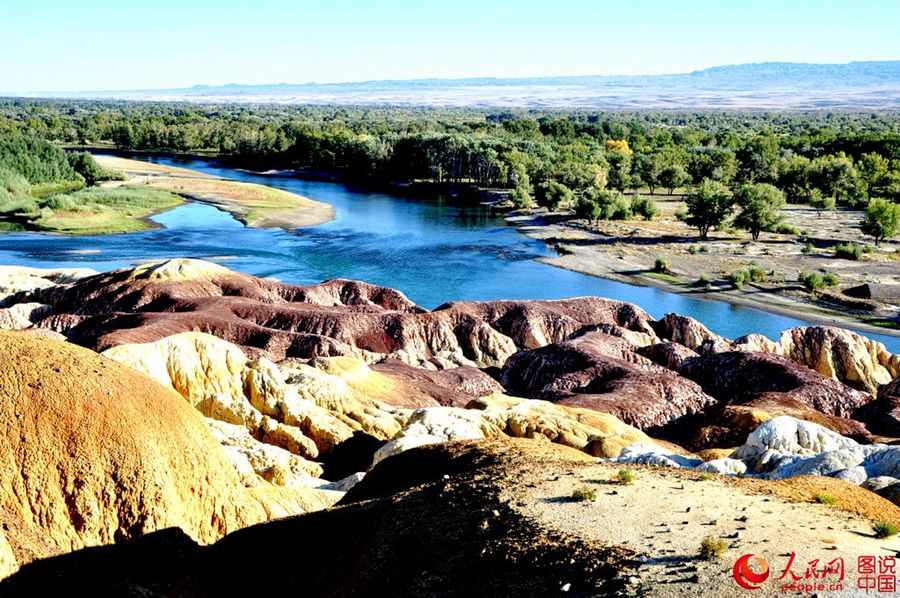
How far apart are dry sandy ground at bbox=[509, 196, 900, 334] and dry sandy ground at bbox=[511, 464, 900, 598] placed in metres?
64.1

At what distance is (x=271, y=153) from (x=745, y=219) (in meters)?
108

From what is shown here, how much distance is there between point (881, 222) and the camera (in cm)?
10431

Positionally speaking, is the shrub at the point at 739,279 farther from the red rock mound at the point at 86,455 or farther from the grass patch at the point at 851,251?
the red rock mound at the point at 86,455

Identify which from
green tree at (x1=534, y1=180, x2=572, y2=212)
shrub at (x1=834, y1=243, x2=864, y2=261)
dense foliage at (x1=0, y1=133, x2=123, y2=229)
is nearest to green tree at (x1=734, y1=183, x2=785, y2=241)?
shrub at (x1=834, y1=243, x2=864, y2=261)

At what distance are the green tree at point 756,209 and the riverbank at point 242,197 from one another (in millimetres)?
54409

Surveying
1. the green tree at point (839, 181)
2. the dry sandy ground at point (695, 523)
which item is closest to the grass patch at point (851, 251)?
the green tree at point (839, 181)

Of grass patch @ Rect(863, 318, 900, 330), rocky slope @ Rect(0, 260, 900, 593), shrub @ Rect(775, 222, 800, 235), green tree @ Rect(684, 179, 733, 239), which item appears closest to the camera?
rocky slope @ Rect(0, 260, 900, 593)

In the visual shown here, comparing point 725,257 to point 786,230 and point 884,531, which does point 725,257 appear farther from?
point 884,531

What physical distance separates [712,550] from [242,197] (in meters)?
128

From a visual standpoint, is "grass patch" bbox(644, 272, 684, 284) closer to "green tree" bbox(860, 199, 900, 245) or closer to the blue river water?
the blue river water

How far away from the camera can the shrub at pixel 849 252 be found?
96625mm

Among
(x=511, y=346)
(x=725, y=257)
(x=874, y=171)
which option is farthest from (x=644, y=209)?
(x=511, y=346)

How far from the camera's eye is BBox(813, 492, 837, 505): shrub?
56.7ft

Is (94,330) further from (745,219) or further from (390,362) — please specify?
(745,219)
